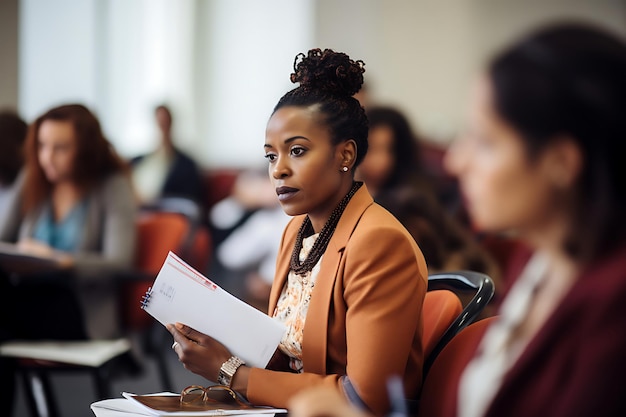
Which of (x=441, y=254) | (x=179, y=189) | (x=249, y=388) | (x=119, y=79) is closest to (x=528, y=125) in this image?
(x=249, y=388)

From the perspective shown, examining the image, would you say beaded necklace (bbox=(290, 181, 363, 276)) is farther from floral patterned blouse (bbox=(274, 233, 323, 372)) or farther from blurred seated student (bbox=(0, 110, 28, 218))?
blurred seated student (bbox=(0, 110, 28, 218))

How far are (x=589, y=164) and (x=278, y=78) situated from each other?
7106mm

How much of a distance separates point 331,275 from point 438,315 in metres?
0.26

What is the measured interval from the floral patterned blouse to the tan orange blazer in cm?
5

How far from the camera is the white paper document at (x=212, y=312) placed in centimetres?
139

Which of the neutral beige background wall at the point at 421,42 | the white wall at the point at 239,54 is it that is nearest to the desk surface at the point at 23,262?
the white wall at the point at 239,54

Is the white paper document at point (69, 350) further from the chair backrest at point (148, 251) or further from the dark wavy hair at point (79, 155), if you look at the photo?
the dark wavy hair at point (79, 155)

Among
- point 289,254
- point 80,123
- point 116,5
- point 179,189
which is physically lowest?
point 179,189

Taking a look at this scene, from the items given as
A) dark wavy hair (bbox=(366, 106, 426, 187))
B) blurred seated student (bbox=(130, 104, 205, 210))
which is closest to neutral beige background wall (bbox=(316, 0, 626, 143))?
blurred seated student (bbox=(130, 104, 205, 210))

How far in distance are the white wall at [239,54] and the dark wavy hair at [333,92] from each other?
5317 millimetres

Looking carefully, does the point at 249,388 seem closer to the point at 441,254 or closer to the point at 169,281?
the point at 169,281

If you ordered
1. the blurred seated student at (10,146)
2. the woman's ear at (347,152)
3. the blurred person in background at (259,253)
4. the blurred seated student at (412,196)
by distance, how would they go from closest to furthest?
the woman's ear at (347,152), the blurred seated student at (412,196), the blurred seated student at (10,146), the blurred person in background at (259,253)

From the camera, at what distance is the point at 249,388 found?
1440mm

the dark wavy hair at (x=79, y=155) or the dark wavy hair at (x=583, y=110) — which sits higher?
the dark wavy hair at (x=583, y=110)
